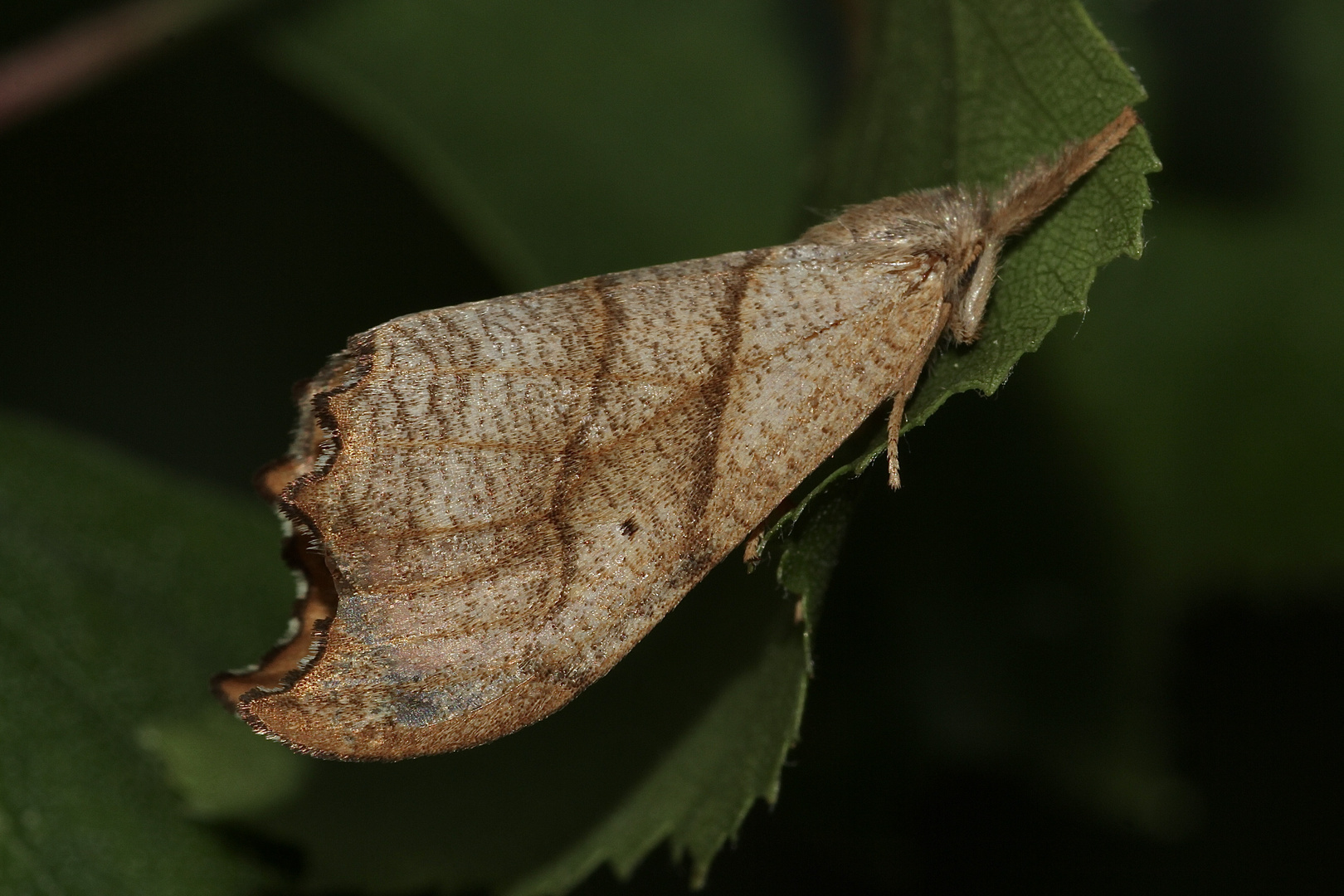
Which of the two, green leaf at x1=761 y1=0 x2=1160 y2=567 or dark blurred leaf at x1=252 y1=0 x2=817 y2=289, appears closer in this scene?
green leaf at x1=761 y1=0 x2=1160 y2=567

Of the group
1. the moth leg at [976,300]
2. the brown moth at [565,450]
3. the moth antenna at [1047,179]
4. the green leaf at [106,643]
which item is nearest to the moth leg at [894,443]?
the brown moth at [565,450]

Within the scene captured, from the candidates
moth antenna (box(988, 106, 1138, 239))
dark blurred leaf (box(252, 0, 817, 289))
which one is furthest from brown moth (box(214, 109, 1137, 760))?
dark blurred leaf (box(252, 0, 817, 289))

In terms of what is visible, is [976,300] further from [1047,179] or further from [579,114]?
[579,114]

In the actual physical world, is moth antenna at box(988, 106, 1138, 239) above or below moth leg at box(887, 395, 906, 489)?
above

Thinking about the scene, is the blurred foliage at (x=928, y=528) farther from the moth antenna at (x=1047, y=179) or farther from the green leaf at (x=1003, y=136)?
the moth antenna at (x=1047, y=179)

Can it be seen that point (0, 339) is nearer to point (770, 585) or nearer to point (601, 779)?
point (601, 779)

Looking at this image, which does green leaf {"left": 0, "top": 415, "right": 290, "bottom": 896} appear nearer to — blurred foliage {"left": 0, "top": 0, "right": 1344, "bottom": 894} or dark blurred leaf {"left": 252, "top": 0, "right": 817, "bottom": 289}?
blurred foliage {"left": 0, "top": 0, "right": 1344, "bottom": 894}

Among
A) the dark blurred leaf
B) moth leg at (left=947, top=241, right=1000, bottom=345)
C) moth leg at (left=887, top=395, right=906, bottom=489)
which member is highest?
the dark blurred leaf

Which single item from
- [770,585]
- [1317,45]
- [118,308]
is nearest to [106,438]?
[118,308]
